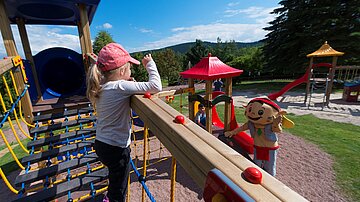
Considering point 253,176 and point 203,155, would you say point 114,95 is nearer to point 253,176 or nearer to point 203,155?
point 203,155

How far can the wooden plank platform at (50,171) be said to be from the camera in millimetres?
1851

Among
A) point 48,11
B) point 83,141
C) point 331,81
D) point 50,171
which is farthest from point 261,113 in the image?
point 331,81

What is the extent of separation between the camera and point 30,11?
10.5 feet

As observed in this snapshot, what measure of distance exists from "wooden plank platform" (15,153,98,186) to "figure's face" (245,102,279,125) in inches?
92.1

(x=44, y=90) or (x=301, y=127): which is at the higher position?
(x=44, y=90)

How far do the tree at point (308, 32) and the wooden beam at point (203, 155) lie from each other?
52.9ft

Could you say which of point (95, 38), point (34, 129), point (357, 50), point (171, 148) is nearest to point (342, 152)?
point (171, 148)

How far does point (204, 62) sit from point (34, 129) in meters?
2.94

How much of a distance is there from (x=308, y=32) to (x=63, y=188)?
56.1 ft

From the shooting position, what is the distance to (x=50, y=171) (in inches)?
79.3

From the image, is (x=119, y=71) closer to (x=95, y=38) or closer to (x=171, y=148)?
(x=171, y=148)

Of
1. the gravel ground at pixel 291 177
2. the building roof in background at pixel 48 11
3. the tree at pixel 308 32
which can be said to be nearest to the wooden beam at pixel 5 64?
the building roof in background at pixel 48 11

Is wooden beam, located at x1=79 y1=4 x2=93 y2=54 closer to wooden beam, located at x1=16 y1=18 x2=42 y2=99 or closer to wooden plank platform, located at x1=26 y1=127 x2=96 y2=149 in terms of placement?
wooden beam, located at x1=16 y1=18 x2=42 y2=99

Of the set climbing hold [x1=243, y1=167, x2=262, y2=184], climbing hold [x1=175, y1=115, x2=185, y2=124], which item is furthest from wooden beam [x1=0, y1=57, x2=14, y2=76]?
climbing hold [x1=243, y1=167, x2=262, y2=184]
